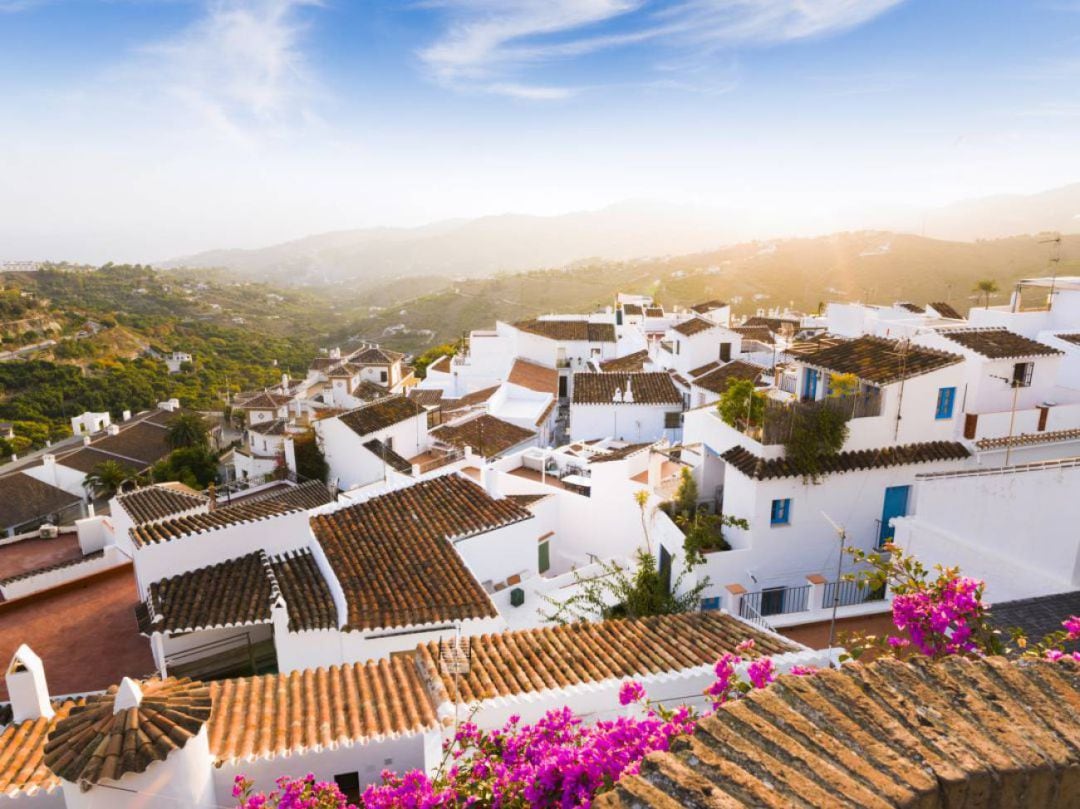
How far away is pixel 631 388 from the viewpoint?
29.6m

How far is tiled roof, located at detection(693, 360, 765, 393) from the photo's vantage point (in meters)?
27.2

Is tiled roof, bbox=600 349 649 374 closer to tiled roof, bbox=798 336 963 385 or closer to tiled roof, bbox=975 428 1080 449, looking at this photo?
tiled roof, bbox=798 336 963 385

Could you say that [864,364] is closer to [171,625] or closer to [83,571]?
[171,625]

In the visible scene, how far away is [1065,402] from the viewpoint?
16.6 meters

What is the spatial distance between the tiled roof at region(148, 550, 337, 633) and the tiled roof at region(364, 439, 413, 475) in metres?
11.1

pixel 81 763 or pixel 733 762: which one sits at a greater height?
pixel 733 762

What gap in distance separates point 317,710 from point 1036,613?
30.8 ft

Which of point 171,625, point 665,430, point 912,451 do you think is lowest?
point 665,430

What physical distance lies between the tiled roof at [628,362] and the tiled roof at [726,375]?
7536 mm

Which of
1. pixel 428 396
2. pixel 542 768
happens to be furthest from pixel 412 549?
pixel 428 396

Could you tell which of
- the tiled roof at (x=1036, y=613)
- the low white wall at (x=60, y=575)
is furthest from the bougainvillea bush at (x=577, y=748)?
the low white wall at (x=60, y=575)

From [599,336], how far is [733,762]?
40403mm

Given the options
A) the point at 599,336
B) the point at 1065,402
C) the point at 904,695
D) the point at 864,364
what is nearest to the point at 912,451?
the point at 864,364

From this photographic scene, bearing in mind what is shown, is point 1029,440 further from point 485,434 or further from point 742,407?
point 485,434
